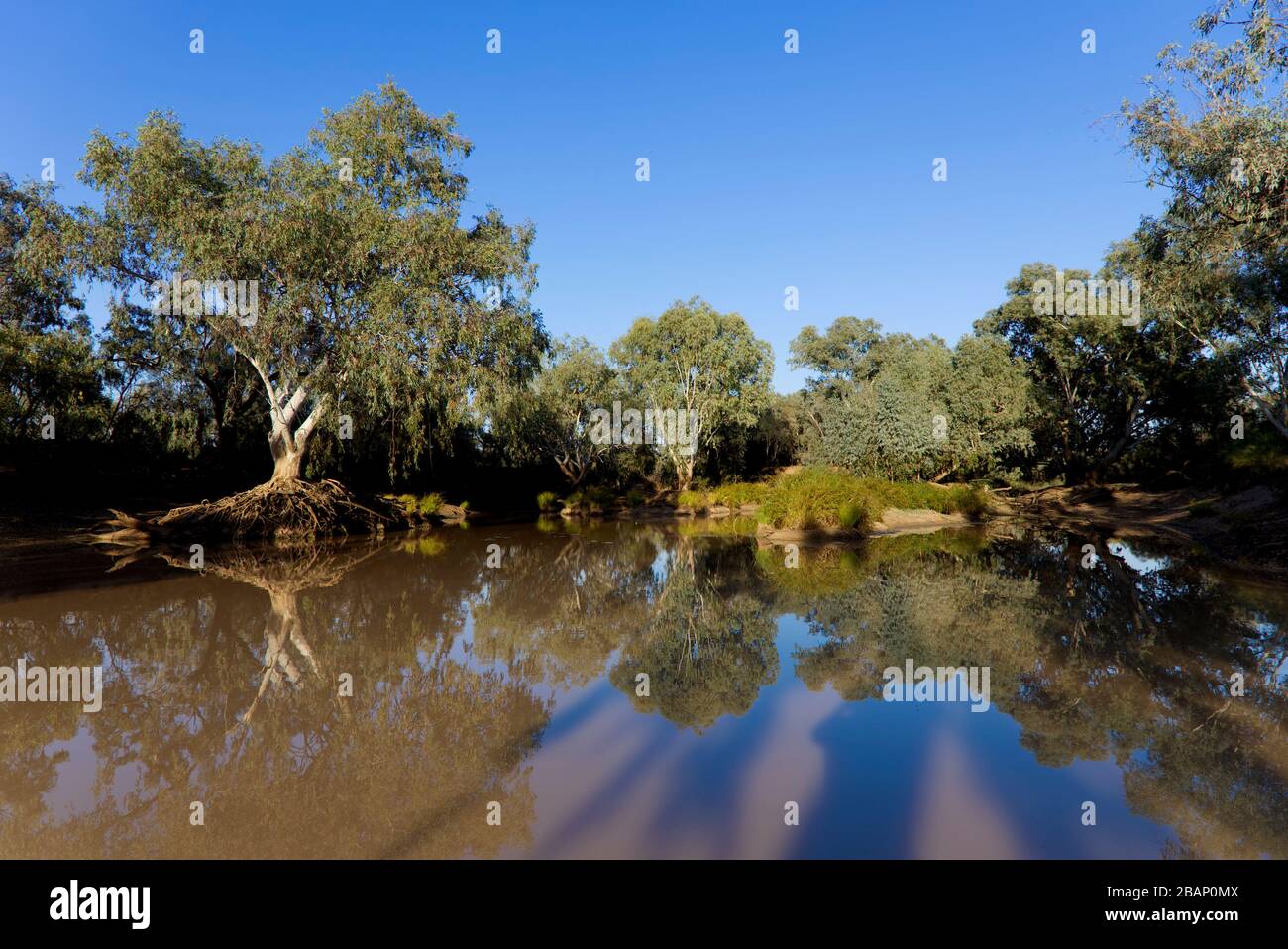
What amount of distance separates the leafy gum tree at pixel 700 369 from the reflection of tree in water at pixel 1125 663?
2765cm

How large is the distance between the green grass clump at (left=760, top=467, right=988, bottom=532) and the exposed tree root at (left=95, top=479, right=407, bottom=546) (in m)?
14.8

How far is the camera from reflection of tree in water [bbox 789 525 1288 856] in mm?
4191

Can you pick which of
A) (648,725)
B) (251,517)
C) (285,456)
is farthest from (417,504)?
(648,725)

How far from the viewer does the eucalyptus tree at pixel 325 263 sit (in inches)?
708

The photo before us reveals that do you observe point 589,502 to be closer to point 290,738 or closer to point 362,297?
point 362,297

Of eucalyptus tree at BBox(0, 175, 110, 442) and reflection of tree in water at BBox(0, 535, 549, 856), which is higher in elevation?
eucalyptus tree at BBox(0, 175, 110, 442)

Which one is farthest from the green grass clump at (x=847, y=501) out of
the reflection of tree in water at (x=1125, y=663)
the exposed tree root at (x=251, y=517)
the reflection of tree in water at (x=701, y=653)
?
the exposed tree root at (x=251, y=517)

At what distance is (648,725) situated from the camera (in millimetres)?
5625

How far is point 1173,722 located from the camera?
5.34 metres

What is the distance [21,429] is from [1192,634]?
28581 millimetres

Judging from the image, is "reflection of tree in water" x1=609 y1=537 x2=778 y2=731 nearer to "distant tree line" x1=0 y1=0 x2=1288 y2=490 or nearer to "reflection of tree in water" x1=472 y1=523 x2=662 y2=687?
"reflection of tree in water" x1=472 y1=523 x2=662 y2=687

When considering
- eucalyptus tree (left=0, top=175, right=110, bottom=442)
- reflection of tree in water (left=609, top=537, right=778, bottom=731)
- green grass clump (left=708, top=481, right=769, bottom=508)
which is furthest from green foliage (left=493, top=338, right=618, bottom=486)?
reflection of tree in water (left=609, top=537, right=778, bottom=731)

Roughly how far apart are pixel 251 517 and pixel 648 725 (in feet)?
59.4
